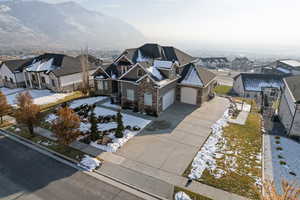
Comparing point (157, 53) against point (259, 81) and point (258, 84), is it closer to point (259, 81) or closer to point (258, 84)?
point (258, 84)

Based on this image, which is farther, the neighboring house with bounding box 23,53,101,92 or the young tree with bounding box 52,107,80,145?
the neighboring house with bounding box 23,53,101,92

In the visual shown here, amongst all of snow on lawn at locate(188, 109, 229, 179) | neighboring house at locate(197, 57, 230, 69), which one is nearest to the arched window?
snow on lawn at locate(188, 109, 229, 179)

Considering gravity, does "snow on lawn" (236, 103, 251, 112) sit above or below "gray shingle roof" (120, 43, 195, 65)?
below

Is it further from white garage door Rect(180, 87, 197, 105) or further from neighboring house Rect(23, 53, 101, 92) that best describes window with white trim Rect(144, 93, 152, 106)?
neighboring house Rect(23, 53, 101, 92)

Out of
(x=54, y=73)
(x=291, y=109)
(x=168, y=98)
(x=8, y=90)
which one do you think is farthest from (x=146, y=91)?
(x=8, y=90)

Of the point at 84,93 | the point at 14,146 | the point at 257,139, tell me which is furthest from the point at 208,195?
the point at 84,93

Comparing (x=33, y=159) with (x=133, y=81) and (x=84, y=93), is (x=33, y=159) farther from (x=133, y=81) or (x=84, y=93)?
(x=84, y=93)
